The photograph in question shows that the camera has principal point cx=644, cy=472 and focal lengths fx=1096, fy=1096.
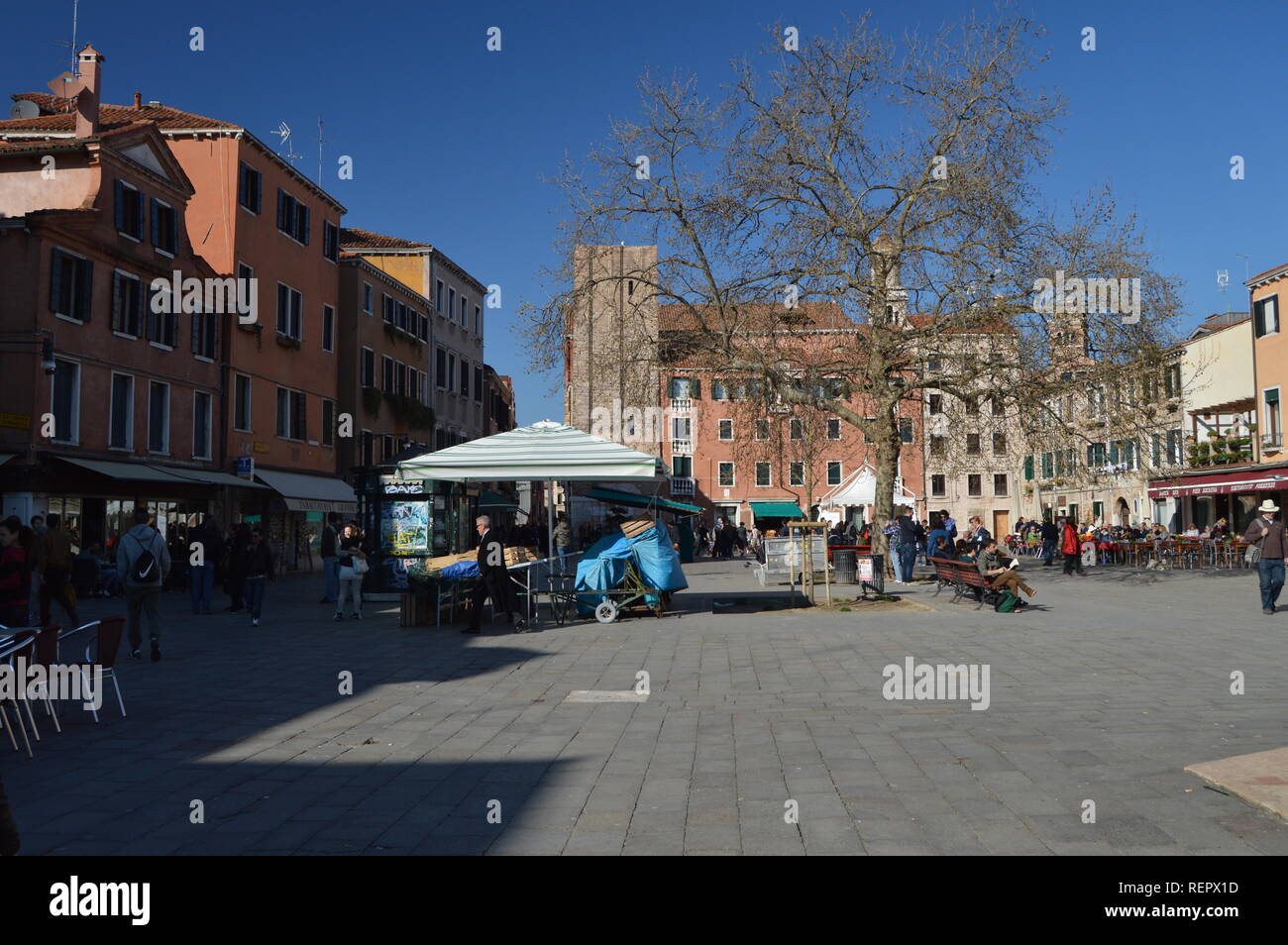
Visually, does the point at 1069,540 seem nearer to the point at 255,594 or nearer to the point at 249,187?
the point at 255,594

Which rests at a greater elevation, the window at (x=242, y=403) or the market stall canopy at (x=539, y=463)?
the window at (x=242, y=403)

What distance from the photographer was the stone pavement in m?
5.30

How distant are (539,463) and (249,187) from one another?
23009 millimetres

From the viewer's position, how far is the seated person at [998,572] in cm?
1758

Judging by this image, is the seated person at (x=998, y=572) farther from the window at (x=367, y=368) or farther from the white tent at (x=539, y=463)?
the window at (x=367, y=368)

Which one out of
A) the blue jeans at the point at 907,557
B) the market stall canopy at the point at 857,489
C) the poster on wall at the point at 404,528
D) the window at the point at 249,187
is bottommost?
A: the blue jeans at the point at 907,557

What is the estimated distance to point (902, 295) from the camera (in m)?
21.5

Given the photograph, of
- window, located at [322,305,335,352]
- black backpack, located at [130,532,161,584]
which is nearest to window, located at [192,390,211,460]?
window, located at [322,305,335,352]

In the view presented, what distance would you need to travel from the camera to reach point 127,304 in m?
27.4

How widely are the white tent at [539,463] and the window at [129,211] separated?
50.9 ft

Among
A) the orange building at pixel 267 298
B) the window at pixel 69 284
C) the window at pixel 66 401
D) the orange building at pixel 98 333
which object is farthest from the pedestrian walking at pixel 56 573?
the orange building at pixel 267 298

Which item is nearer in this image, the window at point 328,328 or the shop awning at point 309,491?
the shop awning at point 309,491
